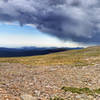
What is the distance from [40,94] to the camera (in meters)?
17.2

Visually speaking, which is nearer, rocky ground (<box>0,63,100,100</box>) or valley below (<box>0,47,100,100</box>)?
rocky ground (<box>0,63,100,100</box>)

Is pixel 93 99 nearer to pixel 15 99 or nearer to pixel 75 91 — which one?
pixel 75 91

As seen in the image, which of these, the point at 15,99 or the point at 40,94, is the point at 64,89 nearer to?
the point at 40,94

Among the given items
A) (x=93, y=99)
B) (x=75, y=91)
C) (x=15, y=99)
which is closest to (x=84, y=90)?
(x=75, y=91)

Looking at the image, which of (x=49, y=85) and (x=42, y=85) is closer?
(x=42, y=85)

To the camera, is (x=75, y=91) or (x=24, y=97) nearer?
(x=24, y=97)

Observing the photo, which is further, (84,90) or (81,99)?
(84,90)

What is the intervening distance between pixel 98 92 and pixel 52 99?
21.6ft

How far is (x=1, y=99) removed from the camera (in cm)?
1352

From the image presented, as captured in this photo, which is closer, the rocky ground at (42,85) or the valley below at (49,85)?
the rocky ground at (42,85)

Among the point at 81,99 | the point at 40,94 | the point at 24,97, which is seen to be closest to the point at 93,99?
the point at 81,99

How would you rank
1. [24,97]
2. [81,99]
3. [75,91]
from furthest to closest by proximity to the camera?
[75,91] < [81,99] < [24,97]

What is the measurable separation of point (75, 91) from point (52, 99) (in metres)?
4.57

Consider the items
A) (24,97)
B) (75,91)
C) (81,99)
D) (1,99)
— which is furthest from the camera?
(75,91)
